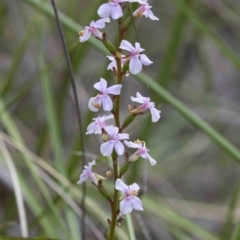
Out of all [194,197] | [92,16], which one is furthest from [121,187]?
[194,197]

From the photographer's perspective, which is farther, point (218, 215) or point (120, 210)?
point (218, 215)

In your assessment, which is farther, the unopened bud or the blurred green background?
the blurred green background

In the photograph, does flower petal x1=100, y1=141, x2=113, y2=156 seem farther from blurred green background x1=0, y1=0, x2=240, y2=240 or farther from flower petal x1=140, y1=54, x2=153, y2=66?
blurred green background x1=0, y1=0, x2=240, y2=240

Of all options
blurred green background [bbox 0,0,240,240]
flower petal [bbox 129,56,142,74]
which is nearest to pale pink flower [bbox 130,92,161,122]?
flower petal [bbox 129,56,142,74]

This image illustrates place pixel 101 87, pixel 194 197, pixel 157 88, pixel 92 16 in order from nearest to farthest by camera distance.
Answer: pixel 101 87, pixel 157 88, pixel 92 16, pixel 194 197

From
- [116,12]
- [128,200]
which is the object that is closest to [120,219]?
[128,200]

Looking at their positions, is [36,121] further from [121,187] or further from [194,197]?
[121,187]

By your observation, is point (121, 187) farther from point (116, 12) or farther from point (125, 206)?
point (116, 12)
